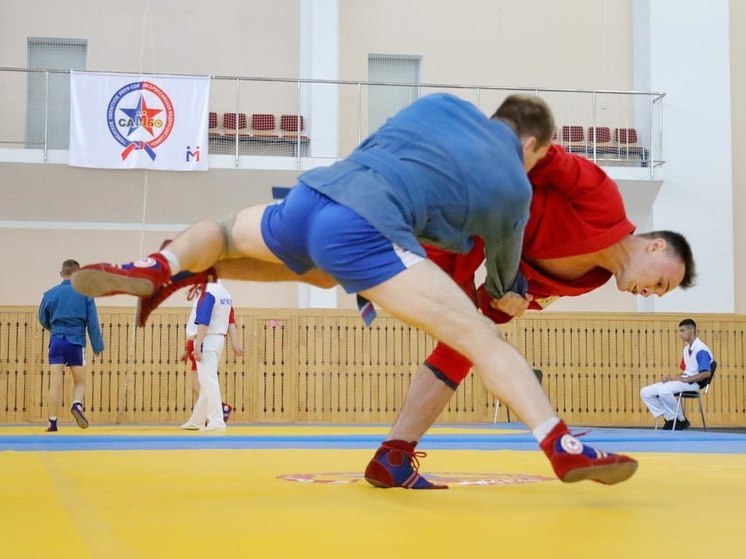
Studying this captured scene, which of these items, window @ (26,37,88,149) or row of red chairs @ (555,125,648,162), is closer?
window @ (26,37,88,149)

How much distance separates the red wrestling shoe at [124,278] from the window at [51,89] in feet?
40.5

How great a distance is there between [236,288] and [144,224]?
1839mm

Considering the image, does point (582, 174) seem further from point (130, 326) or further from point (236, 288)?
point (236, 288)

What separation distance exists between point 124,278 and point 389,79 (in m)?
14.3

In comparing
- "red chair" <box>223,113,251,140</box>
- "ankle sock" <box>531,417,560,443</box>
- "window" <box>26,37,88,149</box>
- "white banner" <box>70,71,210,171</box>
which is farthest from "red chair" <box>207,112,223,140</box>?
"ankle sock" <box>531,417,560,443</box>

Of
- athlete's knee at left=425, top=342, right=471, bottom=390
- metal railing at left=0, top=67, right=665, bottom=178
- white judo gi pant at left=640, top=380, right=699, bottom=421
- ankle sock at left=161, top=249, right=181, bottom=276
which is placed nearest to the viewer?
ankle sock at left=161, top=249, right=181, bottom=276

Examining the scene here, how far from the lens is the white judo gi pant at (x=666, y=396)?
11836 millimetres

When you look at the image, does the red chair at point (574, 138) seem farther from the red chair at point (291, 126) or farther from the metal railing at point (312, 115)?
the red chair at point (291, 126)

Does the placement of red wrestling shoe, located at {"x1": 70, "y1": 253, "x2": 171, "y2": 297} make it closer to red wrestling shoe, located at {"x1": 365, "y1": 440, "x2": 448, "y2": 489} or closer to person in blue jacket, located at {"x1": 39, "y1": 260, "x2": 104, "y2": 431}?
red wrestling shoe, located at {"x1": 365, "y1": 440, "x2": 448, "y2": 489}

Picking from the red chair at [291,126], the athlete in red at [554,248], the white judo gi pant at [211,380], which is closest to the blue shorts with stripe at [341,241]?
the athlete in red at [554,248]

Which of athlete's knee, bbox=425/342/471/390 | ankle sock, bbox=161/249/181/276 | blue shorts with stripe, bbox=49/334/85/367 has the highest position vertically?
ankle sock, bbox=161/249/181/276

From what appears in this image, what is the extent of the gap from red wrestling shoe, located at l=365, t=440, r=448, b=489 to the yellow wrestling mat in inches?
2.2

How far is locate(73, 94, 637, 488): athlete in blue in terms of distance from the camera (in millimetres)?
2469

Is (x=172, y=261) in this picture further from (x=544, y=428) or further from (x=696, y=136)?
(x=696, y=136)
